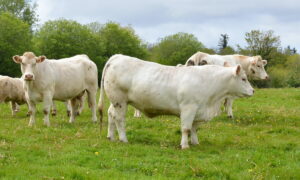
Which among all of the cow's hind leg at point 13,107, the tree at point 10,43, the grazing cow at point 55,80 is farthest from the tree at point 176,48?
the grazing cow at point 55,80

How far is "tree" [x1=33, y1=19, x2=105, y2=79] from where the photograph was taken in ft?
175

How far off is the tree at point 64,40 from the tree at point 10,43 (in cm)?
409

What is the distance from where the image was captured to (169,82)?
10.2 m

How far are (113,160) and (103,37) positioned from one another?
59825 mm

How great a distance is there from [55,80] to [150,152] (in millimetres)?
5736

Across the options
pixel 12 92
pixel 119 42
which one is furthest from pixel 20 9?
pixel 12 92

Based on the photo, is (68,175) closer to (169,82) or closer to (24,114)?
(169,82)

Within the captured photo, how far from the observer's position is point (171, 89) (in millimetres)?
10094

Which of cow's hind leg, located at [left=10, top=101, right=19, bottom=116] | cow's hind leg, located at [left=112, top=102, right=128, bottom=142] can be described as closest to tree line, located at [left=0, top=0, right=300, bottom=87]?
cow's hind leg, located at [left=10, top=101, right=19, bottom=116]

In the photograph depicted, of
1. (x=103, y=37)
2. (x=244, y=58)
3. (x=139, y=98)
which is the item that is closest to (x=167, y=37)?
(x=103, y=37)

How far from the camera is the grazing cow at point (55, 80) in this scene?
12.7 meters

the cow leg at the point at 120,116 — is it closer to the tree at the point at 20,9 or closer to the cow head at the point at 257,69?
the cow head at the point at 257,69

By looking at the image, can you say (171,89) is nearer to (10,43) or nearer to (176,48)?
(10,43)

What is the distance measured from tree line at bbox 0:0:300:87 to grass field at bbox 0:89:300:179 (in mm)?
35624
